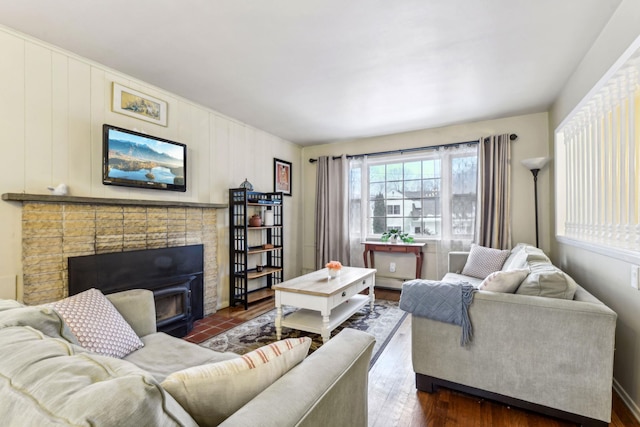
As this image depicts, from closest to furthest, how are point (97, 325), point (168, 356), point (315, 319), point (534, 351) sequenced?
point (97, 325) < point (168, 356) < point (534, 351) < point (315, 319)

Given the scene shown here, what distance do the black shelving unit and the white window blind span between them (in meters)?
3.24

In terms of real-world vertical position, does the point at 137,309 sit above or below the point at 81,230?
below

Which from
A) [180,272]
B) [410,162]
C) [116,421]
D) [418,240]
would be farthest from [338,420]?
[410,162]

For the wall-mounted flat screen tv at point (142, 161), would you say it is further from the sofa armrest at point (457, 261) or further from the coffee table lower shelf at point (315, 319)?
the sofa armrest at point (457, 261)

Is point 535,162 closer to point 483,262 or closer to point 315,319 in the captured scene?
point 483,262

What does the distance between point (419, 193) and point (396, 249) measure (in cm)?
96

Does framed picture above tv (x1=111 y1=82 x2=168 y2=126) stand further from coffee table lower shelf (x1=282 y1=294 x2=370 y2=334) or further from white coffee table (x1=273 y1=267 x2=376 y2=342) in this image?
coffee table lower shelf (x1=282 y1=294 x2=370 y2=334)

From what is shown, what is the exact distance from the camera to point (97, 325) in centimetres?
138

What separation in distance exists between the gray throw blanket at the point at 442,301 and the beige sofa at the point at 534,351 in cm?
5

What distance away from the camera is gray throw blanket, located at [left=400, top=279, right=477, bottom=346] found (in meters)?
1.76

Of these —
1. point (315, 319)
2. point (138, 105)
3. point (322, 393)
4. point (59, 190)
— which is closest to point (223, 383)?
point (322, 393)

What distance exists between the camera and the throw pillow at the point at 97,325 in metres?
1.31

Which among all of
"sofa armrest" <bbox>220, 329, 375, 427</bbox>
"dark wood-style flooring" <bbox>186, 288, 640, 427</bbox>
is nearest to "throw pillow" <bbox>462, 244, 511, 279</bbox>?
"dark wood-style flooring" <bbox>186, 288, 640, 427</bbox>

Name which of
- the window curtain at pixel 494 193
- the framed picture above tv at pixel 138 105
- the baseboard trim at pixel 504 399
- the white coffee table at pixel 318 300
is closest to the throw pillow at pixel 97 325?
the white coffee table at pixel 318 300
